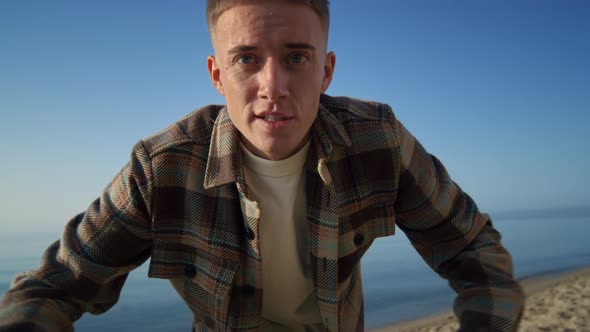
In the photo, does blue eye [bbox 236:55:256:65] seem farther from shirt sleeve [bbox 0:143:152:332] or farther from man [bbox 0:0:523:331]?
shirt sleeve [bbox 0:143:152:332]

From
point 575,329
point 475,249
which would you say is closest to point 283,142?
point 475,249

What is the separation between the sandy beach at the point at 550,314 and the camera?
16.5ft

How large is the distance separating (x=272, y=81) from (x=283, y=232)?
658 mm

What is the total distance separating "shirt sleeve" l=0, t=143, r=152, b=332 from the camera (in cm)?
196

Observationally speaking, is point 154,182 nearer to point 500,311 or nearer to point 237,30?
point 237,30

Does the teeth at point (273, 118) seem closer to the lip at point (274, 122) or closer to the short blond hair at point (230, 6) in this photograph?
the lip at point (274, 122)

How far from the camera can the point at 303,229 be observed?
2205 mm

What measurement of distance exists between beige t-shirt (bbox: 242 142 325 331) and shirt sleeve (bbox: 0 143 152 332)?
46 cm

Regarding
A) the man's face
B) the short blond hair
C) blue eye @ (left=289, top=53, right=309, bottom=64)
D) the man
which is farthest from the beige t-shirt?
the short blond hair

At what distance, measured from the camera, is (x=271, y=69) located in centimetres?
191

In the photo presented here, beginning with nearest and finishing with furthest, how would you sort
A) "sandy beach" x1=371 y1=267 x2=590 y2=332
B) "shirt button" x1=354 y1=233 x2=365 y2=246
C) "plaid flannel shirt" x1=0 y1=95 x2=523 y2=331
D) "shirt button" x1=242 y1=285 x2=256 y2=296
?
"plaid flannel shirt" x1=0 y1=95 x2=523 y2=331 < "shirt button" x1=242 y1=285 x2=256 y2=296 < "shirt button" x1=354 y1=233 x2=365 y2=246 < "sandy beach" x1=371 y1=267 x2=590 y2=332

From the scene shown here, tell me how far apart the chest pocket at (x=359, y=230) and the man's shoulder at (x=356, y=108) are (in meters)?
0.40

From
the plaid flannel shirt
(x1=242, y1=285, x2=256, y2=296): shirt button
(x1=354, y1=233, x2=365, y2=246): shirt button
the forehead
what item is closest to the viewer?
the forehead

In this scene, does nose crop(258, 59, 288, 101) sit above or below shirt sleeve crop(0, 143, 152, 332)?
above
